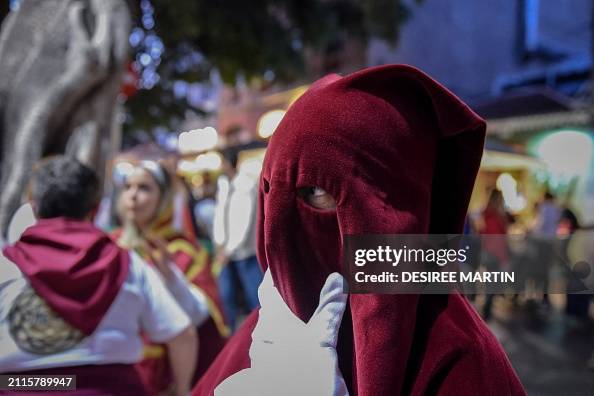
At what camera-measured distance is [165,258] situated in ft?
5.60

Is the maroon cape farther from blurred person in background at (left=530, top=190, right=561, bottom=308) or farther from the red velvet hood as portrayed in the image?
the red velvet hood

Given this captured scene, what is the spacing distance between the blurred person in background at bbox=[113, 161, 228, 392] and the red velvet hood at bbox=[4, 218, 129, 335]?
0.84 ft

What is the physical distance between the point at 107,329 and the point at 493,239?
92 cm

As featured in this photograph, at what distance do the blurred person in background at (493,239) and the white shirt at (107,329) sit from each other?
80 cm

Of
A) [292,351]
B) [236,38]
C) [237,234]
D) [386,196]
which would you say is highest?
[236,38]

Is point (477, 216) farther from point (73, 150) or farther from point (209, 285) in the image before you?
point (73, 150)

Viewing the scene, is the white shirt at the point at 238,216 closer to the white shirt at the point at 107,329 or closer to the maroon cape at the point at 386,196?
the white shirt at the point at 107,329

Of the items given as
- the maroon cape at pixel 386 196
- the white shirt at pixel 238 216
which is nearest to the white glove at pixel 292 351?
the maroon cape at pixel 386 196

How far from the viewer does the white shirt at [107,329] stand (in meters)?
1.27

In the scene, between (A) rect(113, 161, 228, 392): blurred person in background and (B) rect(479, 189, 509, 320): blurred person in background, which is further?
(A) rect(113, 161, 228, 392): blurred person in background

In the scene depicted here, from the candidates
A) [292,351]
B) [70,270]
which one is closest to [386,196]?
[292,351]

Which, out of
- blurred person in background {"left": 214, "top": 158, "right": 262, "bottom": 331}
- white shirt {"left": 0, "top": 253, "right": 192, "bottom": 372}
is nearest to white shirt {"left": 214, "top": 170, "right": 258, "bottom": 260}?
blurred person in background {"left": 214, "top": 158, "right": 262, "bottom": 331}

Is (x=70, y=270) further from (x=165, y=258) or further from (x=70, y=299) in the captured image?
(x=165, y=258)

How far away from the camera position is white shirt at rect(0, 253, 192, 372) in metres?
1.27
